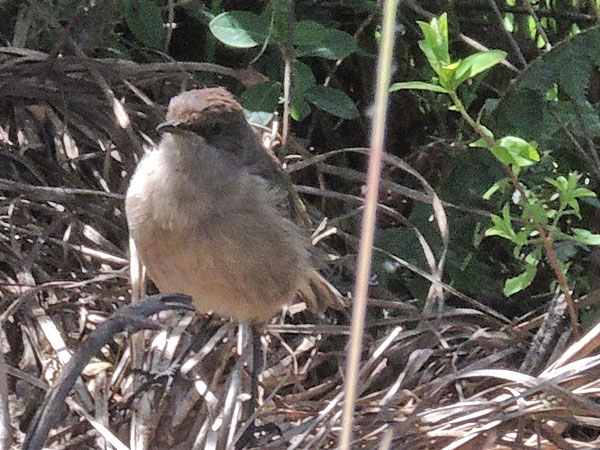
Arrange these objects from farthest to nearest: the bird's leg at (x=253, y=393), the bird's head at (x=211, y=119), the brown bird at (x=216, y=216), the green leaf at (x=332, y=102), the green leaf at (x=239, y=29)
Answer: the green leaf at (x=332, y=102) < the green leaf at (x=239, y=29) < the bird's head at (x=211, y=119) < the brown bird at (x=216, y=216) < the bird's leg at (x=253, y=393)

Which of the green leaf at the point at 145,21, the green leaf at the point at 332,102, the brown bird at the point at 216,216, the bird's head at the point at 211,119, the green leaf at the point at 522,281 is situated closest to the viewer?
the green leaf at the point at 522,281

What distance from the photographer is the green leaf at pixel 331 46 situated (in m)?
3.08

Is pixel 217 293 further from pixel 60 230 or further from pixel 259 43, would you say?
pixel 259 43

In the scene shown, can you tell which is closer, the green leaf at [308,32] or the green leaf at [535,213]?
the green leaf at [535,213]

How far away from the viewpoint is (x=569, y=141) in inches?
118

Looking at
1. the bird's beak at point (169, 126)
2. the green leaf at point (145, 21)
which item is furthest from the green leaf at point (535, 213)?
the green leaf at point (145, 21)

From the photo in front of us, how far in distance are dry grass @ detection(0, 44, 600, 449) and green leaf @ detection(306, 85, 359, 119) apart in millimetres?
184

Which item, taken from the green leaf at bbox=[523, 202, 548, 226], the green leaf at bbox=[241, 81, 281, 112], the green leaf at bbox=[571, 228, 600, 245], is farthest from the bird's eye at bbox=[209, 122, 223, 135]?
the green leaf at bbox=[571, 228, 600, 245]

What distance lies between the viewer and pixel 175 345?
2.88 metres

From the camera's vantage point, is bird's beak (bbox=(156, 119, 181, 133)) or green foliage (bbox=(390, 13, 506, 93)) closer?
green foliage (bbox=(390, 13, 506, 93))

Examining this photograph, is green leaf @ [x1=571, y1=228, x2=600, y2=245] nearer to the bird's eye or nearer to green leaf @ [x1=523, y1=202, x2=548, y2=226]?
green leaf @ [x1=523, y1=202, x2=548, y2=226]

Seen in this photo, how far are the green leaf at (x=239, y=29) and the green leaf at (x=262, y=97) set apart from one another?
0.15m

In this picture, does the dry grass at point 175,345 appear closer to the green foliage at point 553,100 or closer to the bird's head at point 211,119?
the bird's head at point 211,119

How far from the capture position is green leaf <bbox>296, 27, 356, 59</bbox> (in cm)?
308
